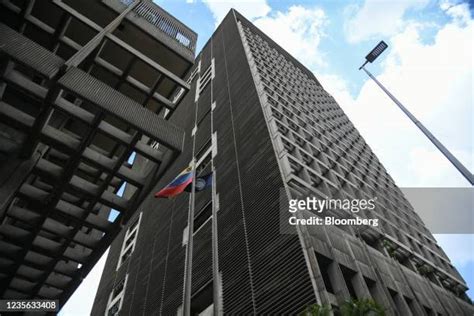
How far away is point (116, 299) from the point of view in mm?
32344

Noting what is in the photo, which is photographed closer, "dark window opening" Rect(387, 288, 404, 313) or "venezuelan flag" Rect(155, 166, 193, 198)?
"venezuelan flag" Rect(155, 166, 193, 198)

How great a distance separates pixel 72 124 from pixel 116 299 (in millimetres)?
21412

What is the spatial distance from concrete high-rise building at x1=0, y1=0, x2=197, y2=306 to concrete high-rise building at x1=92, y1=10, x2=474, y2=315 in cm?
306

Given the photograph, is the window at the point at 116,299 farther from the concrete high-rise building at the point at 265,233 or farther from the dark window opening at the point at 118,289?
the concrete high-rise building at the point at 265,233

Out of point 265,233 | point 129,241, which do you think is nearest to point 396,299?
point 265,233

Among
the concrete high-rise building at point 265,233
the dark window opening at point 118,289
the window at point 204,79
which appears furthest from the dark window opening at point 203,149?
the window at point 204,79

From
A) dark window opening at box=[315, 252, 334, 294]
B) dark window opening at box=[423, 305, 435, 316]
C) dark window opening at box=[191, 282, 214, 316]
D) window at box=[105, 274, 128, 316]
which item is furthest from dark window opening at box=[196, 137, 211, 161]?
dark window opening at box=[423, 305, 435, 316]

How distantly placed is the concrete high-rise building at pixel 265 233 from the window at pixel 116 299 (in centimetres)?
17

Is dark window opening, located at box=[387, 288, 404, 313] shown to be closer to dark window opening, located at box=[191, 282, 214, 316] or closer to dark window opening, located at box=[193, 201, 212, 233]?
dark window opening, located at box=[191, 282, 214, 316]

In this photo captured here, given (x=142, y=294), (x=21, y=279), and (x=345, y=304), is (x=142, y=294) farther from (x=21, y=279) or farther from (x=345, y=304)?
(x=345, y=304)

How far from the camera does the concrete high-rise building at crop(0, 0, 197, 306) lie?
11.5 metres

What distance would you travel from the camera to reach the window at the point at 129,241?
3808 cm

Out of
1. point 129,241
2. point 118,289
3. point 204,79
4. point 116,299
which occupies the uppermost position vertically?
point 204,79

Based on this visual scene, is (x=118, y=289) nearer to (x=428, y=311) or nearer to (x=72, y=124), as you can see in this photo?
(x=72, y=124)
